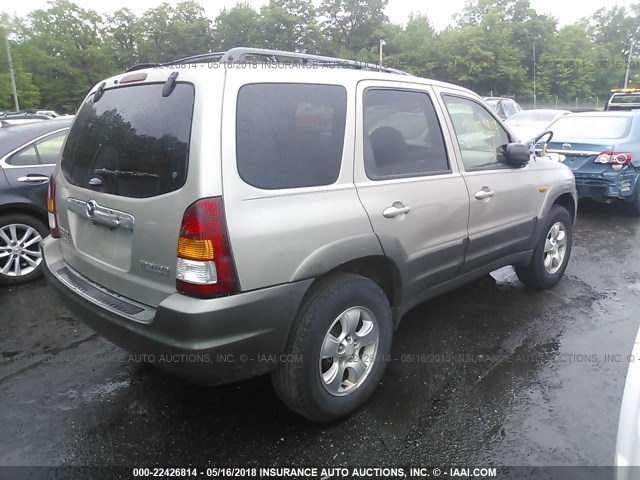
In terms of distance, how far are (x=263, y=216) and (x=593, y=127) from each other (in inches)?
302

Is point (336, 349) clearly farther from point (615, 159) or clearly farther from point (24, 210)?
point (615, 159)

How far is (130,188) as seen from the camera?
7.69 feet

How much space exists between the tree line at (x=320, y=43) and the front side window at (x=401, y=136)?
3801cm

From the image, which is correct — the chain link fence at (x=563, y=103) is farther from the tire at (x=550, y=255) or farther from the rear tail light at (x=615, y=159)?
the tire at (x=550, y=255)

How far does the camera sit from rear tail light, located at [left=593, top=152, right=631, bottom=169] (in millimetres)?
6984

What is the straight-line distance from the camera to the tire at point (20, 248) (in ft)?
15.1

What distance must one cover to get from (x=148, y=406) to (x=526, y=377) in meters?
2.36

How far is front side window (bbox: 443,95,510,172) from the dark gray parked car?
3637mm

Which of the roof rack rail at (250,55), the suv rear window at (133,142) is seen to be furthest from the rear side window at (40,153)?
the roof rack rail at (250,55)

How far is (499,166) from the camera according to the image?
3680 mm

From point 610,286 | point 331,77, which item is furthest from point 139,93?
point 610,286

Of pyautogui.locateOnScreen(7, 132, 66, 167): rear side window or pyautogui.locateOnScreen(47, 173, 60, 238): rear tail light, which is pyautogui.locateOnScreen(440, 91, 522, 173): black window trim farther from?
pyautogui.locateOnScreen(7, 132, 66, 167): rear side window

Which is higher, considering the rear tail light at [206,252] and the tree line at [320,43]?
the tree line at [320,43]

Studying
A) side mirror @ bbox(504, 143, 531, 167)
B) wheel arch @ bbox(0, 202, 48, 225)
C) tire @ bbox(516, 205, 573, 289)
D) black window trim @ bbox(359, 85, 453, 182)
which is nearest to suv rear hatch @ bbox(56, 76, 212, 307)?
black window trim @ bbox(359, 85, 453, 182)
